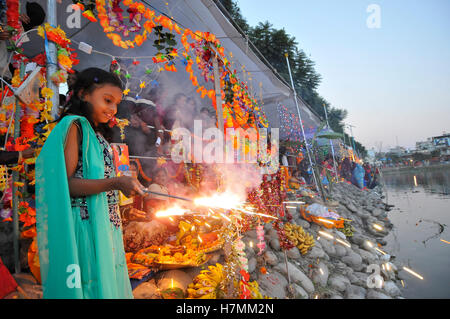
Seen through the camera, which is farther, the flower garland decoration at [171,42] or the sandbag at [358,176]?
the sandbag at [358,176]

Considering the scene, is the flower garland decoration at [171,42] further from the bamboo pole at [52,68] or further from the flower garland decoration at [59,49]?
the bamboo pole at [52,68]

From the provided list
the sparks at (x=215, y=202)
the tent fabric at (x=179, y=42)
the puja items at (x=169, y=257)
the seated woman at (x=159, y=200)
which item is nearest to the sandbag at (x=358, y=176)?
the tent fabric at (x=179, y=42)

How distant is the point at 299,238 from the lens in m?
5.34

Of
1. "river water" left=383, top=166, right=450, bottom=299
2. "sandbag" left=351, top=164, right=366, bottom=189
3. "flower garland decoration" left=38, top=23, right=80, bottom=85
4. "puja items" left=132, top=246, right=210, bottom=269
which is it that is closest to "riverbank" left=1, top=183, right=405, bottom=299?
"puja items" left=132, top=246, right=210, bottom=269

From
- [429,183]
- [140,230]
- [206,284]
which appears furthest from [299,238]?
[429,183]

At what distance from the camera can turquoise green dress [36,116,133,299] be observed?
121 cm

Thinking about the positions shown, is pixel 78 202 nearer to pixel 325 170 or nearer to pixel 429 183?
pixel 325 170

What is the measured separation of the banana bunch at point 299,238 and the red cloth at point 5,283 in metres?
4.86

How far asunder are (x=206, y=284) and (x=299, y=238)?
352cm

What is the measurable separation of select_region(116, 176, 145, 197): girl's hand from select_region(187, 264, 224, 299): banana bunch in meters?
1.86

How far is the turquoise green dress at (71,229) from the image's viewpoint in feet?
3.97

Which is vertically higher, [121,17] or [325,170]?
[121,17]

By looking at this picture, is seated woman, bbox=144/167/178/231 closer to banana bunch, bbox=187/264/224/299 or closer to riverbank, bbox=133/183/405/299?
riverbank, bbox=133/183/405/299
